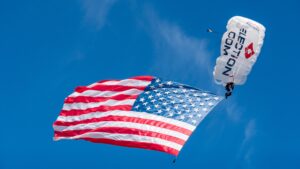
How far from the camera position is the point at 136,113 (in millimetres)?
26094

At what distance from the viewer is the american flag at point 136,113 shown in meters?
24.2

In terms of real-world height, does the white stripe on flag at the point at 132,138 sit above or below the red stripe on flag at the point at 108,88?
below

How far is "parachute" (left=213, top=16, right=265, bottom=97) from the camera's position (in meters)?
28.9

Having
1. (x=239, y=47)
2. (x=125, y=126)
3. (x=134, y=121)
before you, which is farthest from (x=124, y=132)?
(x=239, y=47)

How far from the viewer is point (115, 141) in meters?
24.8

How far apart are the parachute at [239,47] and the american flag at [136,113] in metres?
3.95

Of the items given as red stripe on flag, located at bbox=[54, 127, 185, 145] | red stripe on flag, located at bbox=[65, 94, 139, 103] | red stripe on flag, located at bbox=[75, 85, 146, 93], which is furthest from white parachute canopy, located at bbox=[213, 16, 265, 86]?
red stripe on flag, located at bbox=[54, 127, 185, 145]

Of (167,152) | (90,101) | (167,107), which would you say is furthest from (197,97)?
(90,101)

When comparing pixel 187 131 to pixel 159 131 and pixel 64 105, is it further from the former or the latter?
pixel 64 105

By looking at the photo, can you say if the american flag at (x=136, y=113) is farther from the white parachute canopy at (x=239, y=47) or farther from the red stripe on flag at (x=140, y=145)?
the white parachute canopy at (x=239, y=47)

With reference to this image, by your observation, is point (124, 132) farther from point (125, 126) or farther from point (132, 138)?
point (132, 138)

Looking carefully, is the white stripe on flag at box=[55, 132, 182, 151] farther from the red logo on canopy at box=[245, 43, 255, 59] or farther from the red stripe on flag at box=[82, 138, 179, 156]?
the red logo on canopy at box=[245, 43, 255, 59]

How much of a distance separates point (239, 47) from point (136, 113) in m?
7.28

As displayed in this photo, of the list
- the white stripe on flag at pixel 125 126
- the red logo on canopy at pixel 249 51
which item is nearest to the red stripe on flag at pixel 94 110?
the white stripe on flag at pixel 125 126
